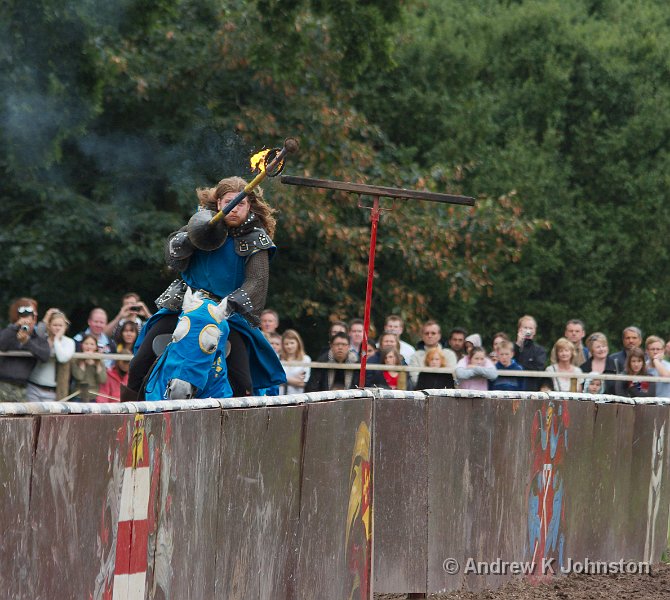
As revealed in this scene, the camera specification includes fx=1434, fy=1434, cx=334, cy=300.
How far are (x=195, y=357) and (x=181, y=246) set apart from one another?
1.89 ft

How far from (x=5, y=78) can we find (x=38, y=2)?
793 millimetres

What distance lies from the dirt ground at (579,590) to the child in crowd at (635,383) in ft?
14.4

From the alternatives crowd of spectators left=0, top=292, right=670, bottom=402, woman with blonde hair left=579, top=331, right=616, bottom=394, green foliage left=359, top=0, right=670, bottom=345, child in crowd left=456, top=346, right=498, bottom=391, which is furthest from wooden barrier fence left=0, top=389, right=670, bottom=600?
green foliage left=359, top=0, right=670, bottom=345

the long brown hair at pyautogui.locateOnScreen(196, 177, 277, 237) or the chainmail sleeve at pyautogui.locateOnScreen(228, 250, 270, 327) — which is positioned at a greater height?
the long brown hair at pyautogui.locateOnScreen(196, 177, 277, 237)

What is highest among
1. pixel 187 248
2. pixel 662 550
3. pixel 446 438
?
pixel 187 248

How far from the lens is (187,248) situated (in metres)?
6.83

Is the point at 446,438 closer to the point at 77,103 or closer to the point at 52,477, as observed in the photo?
the point at 52,477

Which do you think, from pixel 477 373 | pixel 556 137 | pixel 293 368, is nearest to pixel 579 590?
pixel 477 373

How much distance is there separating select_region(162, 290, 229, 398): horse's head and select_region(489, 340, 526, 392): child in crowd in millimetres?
5302

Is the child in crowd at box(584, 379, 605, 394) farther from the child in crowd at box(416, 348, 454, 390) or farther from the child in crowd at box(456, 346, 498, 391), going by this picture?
the child in crowd at box(416, 348, 454, 390)

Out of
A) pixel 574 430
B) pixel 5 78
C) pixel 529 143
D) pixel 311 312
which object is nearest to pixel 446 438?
pixel 574 430

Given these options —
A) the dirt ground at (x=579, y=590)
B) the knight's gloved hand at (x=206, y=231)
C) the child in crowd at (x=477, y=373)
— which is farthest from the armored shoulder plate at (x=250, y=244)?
the child in crowd at (x=477, y=373)

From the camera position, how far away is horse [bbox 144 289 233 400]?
259 inches

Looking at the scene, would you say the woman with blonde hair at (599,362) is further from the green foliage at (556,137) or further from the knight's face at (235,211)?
the green foliage at (556,137)
